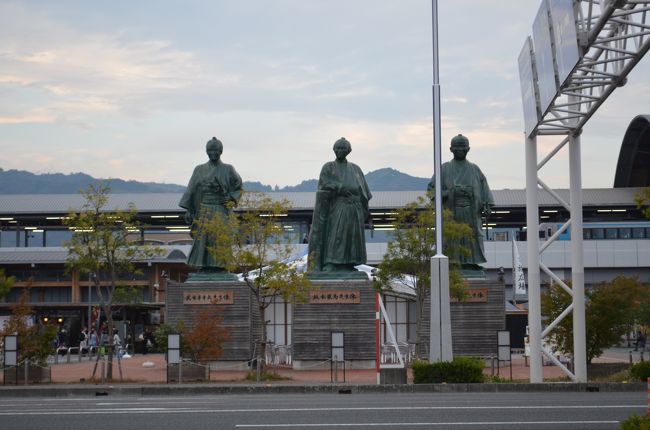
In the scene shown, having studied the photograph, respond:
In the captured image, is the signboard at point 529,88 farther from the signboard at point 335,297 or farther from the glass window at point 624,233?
the glass window at point 624,233

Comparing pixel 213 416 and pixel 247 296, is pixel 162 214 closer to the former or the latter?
pixel 247 296

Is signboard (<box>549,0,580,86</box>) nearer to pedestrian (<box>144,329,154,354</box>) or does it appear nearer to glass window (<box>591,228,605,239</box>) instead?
pedestrian (<box>144,329,154,354</box>)

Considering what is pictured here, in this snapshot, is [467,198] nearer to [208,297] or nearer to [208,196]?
[208,196]

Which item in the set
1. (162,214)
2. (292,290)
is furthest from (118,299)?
Result: (162,214)

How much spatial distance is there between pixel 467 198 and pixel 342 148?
174 inches

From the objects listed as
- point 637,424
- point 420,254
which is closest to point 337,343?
point 420,254

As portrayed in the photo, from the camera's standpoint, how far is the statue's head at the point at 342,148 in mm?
34375

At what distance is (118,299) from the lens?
33094 mm

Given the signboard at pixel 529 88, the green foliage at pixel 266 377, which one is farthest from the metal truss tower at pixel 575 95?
the green foliage at pixel 266 377

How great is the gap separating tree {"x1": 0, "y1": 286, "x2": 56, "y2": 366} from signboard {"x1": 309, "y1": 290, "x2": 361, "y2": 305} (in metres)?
7.99

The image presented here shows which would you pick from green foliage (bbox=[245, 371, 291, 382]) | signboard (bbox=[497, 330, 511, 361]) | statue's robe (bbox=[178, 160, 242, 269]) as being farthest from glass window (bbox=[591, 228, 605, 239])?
green foliage (bbox=[245, 371, 291, 382])

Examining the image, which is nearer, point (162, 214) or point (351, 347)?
point (351, 347)

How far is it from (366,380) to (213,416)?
1151 centimetres

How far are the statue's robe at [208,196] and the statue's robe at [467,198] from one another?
6491 mm
